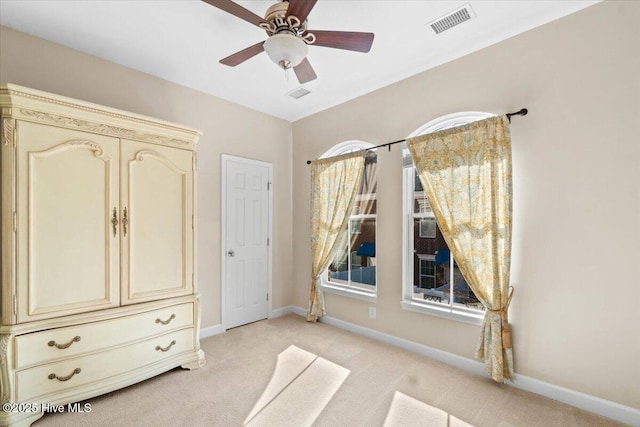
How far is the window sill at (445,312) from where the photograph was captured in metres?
2.62

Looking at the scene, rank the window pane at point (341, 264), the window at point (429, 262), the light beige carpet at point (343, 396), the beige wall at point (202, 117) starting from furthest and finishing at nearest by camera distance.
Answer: the window pane at point (341, 264) < the window at point (429, 262) < the beige wall at point (202, 117) < the light beige carpet at point (343, 396)

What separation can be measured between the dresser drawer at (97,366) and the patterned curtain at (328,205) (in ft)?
5.47

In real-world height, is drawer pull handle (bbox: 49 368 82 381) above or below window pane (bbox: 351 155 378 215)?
below

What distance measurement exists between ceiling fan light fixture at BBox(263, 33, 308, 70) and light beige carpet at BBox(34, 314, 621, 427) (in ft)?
7.99

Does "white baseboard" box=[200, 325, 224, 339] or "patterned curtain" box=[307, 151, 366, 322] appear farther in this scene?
"patterned curtain" box=[307, 151, 366, 322]

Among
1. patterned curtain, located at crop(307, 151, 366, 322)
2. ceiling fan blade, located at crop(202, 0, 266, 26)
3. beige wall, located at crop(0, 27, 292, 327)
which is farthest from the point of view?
patterned curtain, located at crop(307, 151, 366, 322)

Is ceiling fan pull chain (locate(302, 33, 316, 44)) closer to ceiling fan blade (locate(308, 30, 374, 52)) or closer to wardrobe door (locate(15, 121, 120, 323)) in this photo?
ceiling fan blade (locate(308, 30, 374, 52))

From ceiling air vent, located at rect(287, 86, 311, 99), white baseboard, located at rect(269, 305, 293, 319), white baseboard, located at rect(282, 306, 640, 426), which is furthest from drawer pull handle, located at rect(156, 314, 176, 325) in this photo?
ceiling air vent, located at rect(287, 86, 311, 99)

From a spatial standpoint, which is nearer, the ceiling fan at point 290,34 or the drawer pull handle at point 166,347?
the ceiling fan at point 290,34

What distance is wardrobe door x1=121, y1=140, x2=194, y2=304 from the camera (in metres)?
2.39

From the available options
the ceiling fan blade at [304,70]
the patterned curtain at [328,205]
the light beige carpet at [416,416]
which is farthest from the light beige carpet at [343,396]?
the ceiling fan blade at [304,70]

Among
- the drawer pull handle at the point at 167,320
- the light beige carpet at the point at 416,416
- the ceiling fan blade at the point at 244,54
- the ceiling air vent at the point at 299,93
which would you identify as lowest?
the light beige carpet at the point at 416,416

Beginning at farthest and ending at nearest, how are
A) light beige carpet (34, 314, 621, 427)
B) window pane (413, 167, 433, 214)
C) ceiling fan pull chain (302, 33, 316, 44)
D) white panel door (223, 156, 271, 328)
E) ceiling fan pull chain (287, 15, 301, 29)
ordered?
white panel door (223, 156, 271, 328) < window pane (413, 167, 433, 214) < light beige carpet (34, 314, 621, 427) < ceiling fan pull chain (302, 33, 316, 44) < ceiling fan pull chain (287, 15, 301, 29)

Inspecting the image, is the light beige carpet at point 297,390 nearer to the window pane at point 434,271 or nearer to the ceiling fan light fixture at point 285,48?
the window pane at point 434,271
